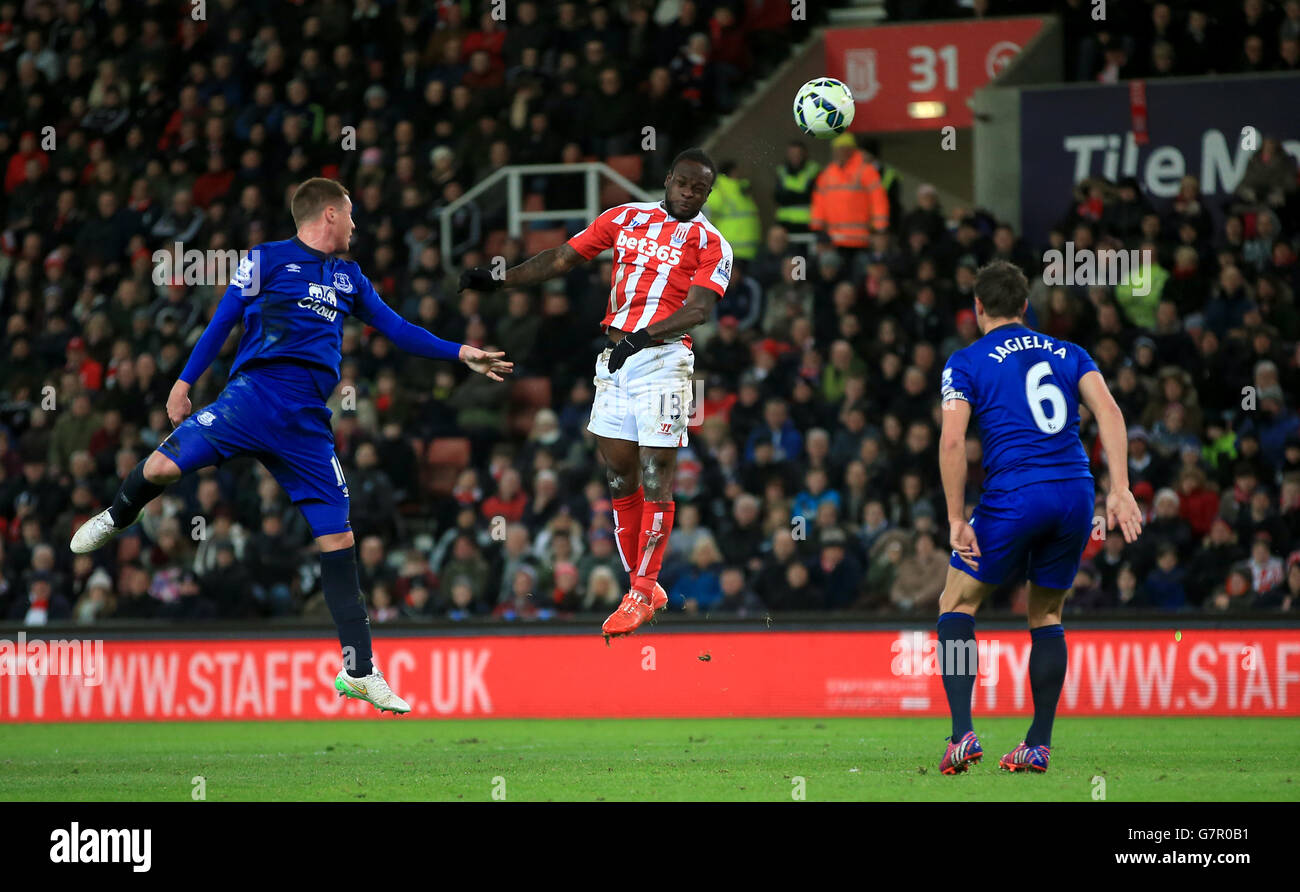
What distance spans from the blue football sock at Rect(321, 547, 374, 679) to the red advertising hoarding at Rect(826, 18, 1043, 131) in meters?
11.0

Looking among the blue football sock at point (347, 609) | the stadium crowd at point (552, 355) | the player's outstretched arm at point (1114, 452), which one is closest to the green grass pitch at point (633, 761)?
the blue football sock at point (347, 609)

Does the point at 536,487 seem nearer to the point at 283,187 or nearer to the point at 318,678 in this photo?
the point at 318,678

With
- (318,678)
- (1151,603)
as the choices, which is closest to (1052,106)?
(1151,603)

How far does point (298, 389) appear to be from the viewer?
26.5 ft

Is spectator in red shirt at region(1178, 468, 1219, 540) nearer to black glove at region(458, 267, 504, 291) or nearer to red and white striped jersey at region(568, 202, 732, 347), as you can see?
red and white striped jersey at region(568, 202, 732, 347)

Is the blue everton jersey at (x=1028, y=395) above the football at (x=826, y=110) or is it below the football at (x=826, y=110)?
below

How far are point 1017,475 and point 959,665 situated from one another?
0.89 metres

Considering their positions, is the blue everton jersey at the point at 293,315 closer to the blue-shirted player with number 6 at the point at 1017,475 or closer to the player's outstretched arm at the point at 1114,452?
the blue-shirted player with number 6 at the point at 1017,475

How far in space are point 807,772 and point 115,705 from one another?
7041mm

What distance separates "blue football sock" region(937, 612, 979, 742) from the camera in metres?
7.63

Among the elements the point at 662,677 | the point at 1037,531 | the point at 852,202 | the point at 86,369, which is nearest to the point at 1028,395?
the point at 1037,531

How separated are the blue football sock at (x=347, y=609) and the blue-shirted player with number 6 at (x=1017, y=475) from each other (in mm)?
2751

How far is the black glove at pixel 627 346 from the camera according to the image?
8.62 m

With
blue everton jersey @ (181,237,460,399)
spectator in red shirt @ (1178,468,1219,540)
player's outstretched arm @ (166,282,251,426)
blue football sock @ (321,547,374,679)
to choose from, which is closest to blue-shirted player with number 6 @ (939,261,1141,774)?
blue everton jersey @ (181,237,460,399)
